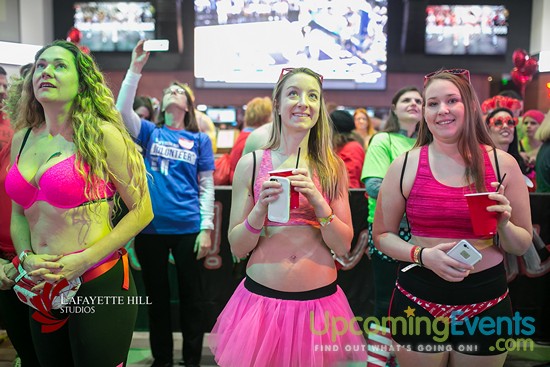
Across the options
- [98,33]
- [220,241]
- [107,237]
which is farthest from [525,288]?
[98,33]

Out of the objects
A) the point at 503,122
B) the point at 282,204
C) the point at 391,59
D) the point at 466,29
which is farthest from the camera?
the point at 391,59

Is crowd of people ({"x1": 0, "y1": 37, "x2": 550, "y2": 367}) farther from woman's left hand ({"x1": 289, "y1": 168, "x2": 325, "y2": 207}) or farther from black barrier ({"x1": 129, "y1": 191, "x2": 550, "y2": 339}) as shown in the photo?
black barrier ({"x1": 129, "y1": 191, "x2": 550, "y2": 339})

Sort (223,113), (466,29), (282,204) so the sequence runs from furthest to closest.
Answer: (223,113) < (466,29) < (282,204)

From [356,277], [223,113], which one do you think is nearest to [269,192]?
[356,277]

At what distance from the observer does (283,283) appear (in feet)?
7.02

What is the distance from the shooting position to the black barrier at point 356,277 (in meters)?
4.16

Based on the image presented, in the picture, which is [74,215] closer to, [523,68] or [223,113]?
[523,68]

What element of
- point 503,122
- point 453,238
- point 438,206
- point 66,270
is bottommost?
point 66,270

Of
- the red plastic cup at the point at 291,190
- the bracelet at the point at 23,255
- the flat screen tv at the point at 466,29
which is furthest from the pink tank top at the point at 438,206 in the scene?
the flat screen tv at the point at 466,29

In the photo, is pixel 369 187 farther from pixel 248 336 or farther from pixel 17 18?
pixel 17 18

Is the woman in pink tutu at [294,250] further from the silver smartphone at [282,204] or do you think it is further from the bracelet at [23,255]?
the bracelet at [23,255]

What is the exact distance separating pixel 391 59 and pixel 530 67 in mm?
4597

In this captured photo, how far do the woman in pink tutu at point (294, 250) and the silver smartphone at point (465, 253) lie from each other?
44cm

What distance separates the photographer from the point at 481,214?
1.88 metres
